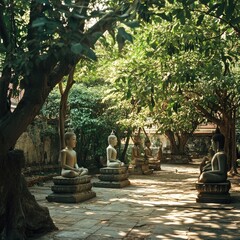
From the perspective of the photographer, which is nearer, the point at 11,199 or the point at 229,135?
the point at 11,199

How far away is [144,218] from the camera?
748 cm

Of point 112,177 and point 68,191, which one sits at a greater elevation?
point 112,177

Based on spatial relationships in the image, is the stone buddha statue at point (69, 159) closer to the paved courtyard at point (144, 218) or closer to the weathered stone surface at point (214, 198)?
the paved courtyard at point (144, 218)

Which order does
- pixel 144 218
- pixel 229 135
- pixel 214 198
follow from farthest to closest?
pixel 229 135
pixel 214 198
pixel 144 218

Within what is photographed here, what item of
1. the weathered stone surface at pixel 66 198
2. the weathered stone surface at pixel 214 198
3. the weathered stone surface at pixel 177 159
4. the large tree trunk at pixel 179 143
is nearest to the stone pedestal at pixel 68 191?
the weathered stone surface at pixel 66 198

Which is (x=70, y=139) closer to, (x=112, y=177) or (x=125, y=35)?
(x=112, y=177)

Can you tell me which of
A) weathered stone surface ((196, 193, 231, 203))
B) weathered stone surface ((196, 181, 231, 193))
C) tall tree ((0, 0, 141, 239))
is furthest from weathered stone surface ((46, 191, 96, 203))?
tall tree ((0, 0, 141, 239))

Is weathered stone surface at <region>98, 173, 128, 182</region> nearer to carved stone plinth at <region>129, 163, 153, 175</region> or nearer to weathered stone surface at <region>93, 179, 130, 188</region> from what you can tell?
weathered stone surface at <region>93, 179, 130, 188</region>

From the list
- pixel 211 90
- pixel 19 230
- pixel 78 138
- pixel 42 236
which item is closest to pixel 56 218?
pixel 42 236

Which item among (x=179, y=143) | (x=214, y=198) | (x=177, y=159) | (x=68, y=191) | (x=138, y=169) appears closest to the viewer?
(x=214, y=198)

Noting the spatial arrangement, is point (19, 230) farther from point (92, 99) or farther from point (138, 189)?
point (92, 99)

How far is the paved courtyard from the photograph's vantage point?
240 inches

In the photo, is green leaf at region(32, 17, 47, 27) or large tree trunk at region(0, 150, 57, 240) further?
large tree trunk at region(0, 150, 57, 240)

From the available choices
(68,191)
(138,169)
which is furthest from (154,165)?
(68,191)
